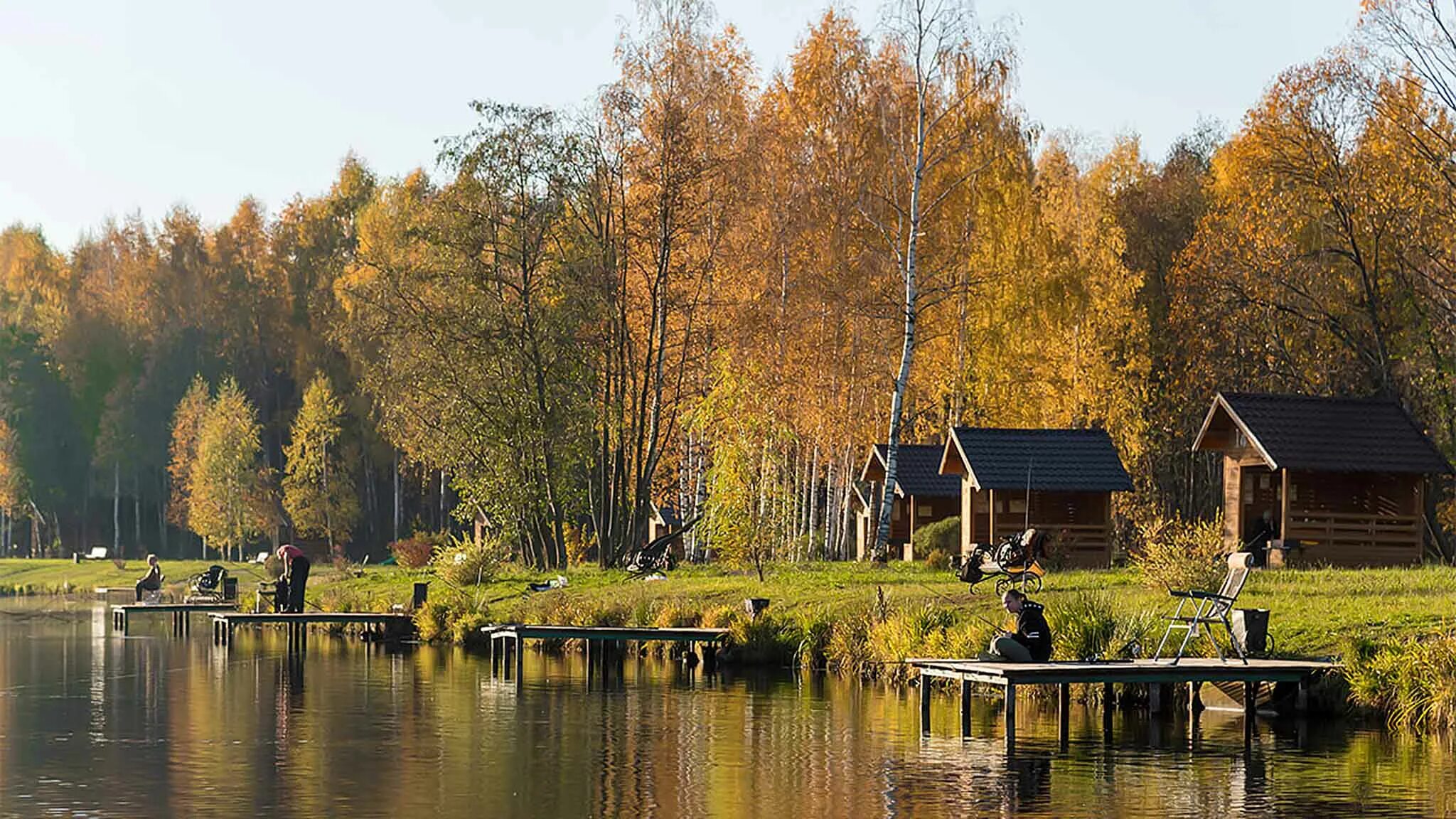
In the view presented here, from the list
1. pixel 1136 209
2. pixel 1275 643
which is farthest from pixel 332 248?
pixel 1275 643

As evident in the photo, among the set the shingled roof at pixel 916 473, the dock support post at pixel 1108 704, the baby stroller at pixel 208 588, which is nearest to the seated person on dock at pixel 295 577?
the baby stroller at pixel 208 588

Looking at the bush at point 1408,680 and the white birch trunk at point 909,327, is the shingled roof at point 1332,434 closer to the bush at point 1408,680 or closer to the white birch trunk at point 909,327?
the white birch trunk at point 909,327

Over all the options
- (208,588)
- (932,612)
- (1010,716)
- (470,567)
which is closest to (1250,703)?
(1010,716)

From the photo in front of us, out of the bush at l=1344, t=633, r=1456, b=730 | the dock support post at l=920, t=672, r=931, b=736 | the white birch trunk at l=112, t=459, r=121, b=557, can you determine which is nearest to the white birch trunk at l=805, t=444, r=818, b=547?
the dock support post at l=920, t=672, r=931, b=736

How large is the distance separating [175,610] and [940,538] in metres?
20.3

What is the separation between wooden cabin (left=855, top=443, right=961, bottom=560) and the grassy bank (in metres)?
8.65

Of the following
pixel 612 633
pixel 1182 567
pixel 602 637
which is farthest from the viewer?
pixel 602 637

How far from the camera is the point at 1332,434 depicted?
44250mm

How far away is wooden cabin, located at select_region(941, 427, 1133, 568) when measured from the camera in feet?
153

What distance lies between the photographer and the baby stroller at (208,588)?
56.8 m

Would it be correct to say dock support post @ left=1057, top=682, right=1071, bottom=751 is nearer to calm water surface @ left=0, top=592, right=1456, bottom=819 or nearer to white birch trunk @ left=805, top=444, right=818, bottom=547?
calm water surface @ left=0, top=592, right=1456, bottom=819

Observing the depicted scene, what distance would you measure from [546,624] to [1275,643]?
1694 cm

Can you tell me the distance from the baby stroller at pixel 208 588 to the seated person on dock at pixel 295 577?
27.1ft

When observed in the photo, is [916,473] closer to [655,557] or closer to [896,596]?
[655,557]
